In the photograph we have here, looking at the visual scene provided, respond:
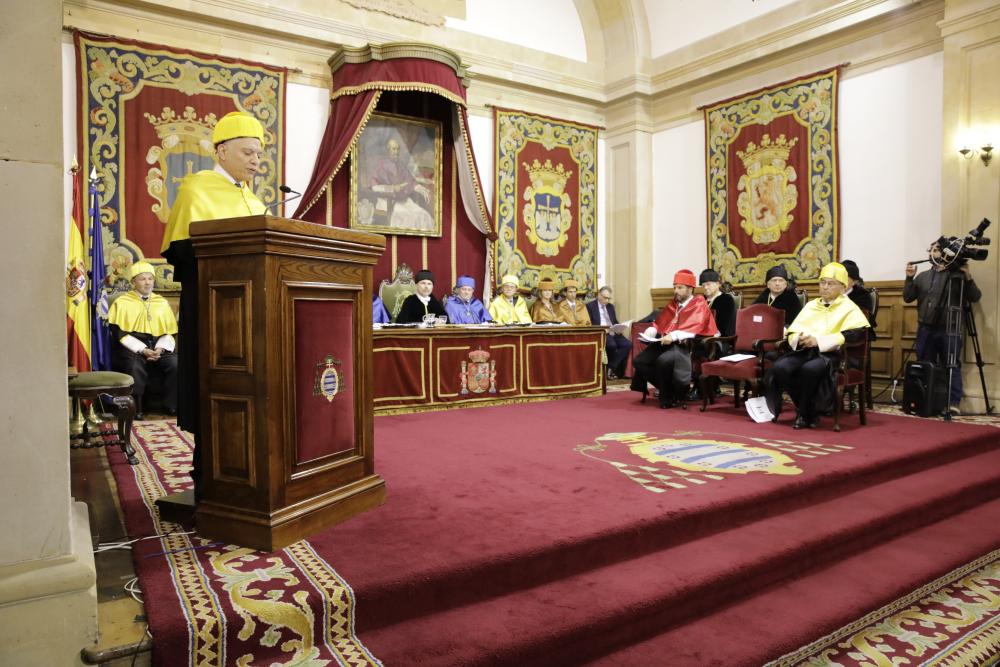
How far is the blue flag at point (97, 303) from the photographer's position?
5539 mm

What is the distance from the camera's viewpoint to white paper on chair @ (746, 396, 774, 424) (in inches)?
219

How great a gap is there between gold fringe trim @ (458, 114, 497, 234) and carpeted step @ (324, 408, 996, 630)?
483 cm

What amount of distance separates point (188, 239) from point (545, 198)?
7407 millimetres

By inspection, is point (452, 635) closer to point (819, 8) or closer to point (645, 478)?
point (645, 478)

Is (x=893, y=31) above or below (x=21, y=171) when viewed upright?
above

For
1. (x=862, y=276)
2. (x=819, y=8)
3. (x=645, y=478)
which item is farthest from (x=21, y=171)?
(x=819, y=8)

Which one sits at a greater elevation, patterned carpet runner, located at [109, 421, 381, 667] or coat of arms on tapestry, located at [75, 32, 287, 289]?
coat of arms on tapestry, located at [75, 32, 287, 289]

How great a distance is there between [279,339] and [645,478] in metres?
2.07

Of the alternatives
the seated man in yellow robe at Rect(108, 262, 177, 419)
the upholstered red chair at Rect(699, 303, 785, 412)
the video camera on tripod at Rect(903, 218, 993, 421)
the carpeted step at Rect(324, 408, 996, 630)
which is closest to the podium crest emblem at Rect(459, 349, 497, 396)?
the upholstered red chair at Rect(699, 303, 785, 412)

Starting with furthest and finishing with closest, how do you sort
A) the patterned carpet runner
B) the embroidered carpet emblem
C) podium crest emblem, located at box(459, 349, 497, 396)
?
podium crest emblem, located at box(459, 349, 497, 396) < the embroidered carpet emblem < the patterned carpet runner

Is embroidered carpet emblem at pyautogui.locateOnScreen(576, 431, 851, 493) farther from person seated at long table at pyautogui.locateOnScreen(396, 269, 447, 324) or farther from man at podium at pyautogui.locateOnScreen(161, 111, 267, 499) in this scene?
person seated at long table at pyautogui.locateOnScreen(396, 269, 447, 324)

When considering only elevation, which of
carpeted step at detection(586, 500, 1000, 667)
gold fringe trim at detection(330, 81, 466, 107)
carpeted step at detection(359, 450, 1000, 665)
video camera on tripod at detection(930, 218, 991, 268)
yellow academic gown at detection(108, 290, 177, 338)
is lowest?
carpeted step at detection(586, 500, 1000, 667)

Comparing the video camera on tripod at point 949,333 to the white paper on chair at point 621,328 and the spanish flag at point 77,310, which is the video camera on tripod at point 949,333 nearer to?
the white paper on chair at point 621,328

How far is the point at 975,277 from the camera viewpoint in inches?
250
